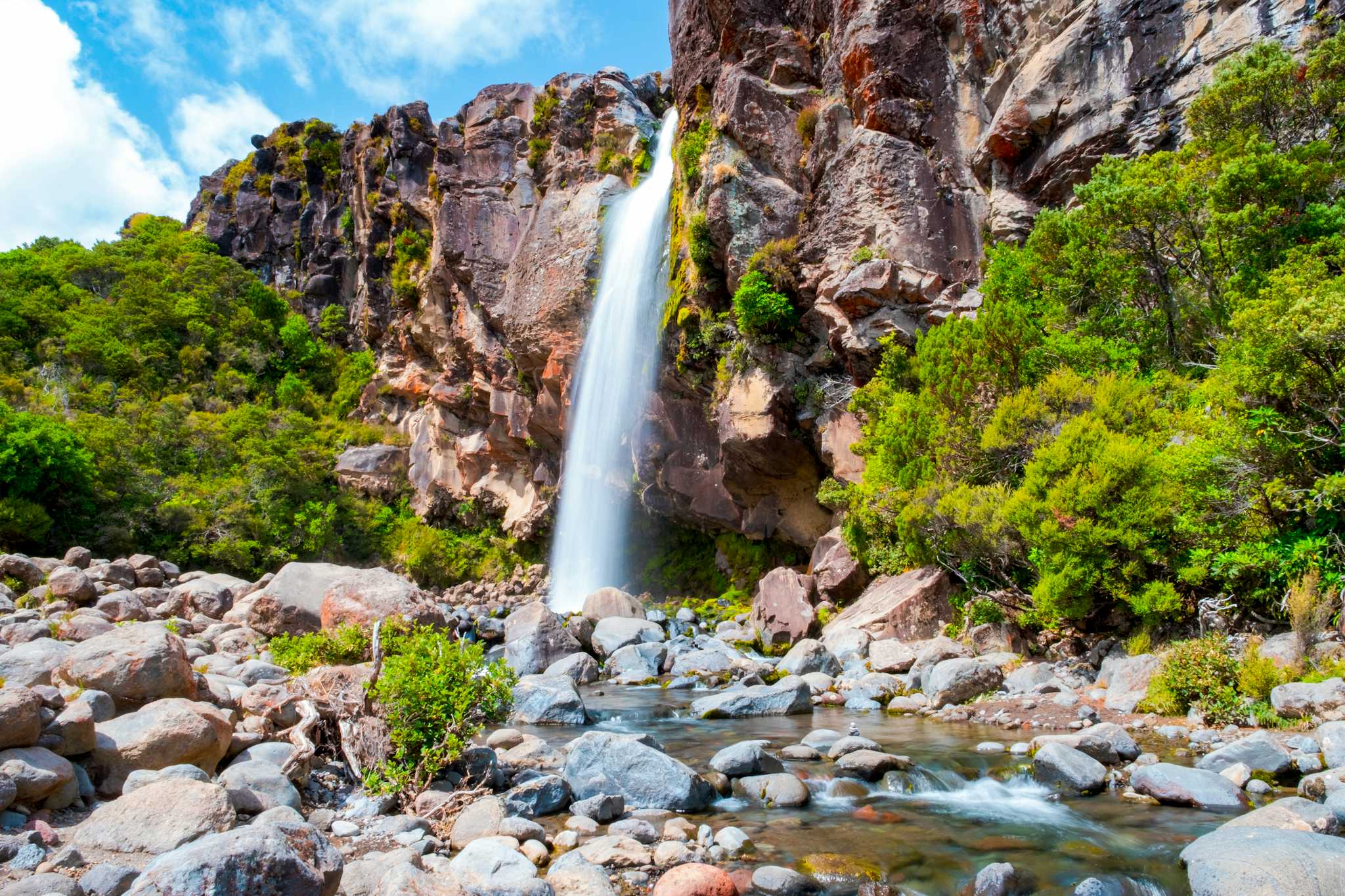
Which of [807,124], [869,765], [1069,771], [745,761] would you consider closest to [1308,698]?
[1069,771]

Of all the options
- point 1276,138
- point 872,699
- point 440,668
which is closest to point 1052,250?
point 1276,138

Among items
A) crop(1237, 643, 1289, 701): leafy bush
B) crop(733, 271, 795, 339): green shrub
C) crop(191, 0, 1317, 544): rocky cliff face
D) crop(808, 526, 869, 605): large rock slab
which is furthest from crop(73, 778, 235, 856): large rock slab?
crop(733, 271, 795, 339): green shrub

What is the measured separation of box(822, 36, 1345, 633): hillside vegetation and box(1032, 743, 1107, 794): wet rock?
167 inches

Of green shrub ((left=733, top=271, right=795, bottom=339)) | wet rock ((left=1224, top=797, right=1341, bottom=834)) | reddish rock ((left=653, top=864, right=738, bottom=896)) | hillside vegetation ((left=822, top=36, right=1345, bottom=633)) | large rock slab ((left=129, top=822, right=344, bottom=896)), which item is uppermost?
green shrub ((left=733, top=271, right=795, bottom=339))

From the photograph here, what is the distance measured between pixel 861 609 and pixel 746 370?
30.8 feet

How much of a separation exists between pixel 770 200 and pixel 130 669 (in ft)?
72.7

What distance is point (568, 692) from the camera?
43.2 ft

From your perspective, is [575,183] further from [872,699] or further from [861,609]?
[872,699]

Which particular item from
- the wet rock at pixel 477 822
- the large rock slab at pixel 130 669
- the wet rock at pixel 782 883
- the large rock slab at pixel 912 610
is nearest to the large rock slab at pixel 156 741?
the large rock slab at pixel 130 669

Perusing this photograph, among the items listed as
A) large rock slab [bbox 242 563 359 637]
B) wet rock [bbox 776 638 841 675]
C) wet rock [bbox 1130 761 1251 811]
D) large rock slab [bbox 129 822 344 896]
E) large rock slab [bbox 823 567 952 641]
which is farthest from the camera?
large rock slab [bbox 823 567 952 641]

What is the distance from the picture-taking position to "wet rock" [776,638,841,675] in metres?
15.9

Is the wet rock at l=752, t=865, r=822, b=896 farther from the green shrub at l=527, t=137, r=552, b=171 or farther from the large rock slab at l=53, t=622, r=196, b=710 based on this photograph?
the green shrub at l=527, t=137, r=552, b=171

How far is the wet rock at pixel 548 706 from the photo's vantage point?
12742mm

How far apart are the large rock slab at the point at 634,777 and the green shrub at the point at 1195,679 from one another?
21.5 feet
